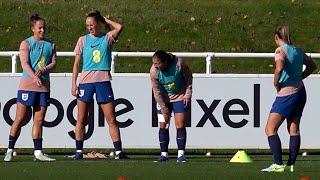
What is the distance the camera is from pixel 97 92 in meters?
16.6

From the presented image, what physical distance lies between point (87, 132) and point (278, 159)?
5.67 meters

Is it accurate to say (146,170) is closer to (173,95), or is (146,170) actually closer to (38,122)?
(173,95)

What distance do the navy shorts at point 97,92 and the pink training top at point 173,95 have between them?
0.60 meters

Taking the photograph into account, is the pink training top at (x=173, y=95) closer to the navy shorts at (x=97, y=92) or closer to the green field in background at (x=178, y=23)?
the navy shorts at (x=97, y=92)

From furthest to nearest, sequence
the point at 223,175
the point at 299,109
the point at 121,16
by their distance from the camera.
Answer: the point at 121,16
the point at 299,109
the point at 223,175

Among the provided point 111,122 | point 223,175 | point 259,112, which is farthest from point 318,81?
point 223,175

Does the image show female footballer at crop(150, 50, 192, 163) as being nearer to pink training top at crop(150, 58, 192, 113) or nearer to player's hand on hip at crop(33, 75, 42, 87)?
pink training top at crop(150, 58, 192, 113)

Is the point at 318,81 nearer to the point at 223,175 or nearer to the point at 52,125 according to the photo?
the point at 52,125

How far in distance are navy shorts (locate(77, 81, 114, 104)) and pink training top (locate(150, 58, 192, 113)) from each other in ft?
1.98

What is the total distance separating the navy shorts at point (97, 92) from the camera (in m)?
16.5

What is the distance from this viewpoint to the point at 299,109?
1458 centimetres

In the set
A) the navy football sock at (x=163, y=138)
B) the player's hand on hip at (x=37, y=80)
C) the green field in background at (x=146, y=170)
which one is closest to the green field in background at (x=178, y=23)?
the navy football sock at (x=163, y=138)

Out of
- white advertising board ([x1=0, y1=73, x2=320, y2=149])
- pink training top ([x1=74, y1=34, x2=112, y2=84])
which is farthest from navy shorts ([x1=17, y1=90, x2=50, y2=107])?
white advertising board ([x1=0, y1=73, x2=320, y2=149])

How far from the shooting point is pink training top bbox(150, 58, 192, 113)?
1645 cm
